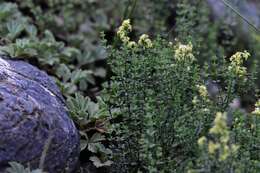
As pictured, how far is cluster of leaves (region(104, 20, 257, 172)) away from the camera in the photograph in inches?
99.9

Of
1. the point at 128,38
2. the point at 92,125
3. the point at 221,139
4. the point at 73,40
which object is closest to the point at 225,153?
Result: the point at 221,139

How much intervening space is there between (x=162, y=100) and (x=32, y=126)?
0.67 m

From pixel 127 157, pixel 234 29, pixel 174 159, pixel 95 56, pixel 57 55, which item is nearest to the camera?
pixel 174 159

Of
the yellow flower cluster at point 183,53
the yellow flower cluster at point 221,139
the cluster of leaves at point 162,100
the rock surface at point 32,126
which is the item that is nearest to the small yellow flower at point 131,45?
the cluster of leaves at point 162,100

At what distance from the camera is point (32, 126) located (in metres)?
2.52

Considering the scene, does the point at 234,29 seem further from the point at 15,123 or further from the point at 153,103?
the point at 15,123

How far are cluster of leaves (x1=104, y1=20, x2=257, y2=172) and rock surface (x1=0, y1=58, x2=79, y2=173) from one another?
0.26 metres

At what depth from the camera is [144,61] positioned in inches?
108

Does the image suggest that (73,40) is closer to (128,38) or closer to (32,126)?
(128,38)

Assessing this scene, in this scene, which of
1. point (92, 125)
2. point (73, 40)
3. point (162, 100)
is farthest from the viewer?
point (73, 40)

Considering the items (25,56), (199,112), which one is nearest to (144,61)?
(199,112)

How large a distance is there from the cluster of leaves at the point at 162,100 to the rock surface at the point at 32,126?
0.85 ft

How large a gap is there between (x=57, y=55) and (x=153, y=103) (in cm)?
146

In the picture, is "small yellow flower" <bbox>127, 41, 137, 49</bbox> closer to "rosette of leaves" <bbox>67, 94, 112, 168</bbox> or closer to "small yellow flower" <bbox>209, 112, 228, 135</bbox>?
"rosette of leaves" <bbox>67, 94, 112, 168</bbox>
